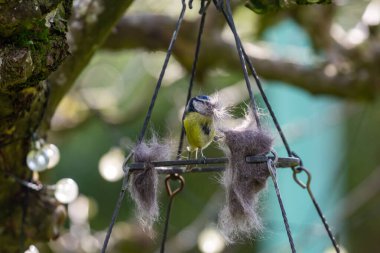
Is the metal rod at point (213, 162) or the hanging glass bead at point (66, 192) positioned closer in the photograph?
the metal rod at point (213, 162)

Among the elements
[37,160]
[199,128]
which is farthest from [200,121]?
[37,160]

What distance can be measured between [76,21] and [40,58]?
1.21 feet

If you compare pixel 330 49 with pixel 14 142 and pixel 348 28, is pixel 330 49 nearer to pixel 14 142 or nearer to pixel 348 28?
pixel 348 28

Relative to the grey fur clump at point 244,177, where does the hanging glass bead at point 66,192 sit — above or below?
below

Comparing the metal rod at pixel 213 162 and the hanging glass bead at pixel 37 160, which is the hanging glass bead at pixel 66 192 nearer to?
the hanging glass bead at pixel 37 160

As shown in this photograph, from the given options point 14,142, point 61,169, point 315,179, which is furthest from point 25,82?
point 61,169

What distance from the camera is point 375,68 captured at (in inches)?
81.5

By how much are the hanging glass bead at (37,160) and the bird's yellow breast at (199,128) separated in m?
0.30

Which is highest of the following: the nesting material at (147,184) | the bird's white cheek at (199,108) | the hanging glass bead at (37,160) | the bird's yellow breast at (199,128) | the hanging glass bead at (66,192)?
the bird's white cheek at (199,108)

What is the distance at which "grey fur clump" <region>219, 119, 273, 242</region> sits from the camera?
905 mm

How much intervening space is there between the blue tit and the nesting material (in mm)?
53

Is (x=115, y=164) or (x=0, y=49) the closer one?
(x=0, y=49)

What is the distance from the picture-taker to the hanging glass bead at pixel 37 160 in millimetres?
1121

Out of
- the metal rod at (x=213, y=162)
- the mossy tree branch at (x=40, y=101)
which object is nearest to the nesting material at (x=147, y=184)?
the metal rod at (x=213, y=162)
